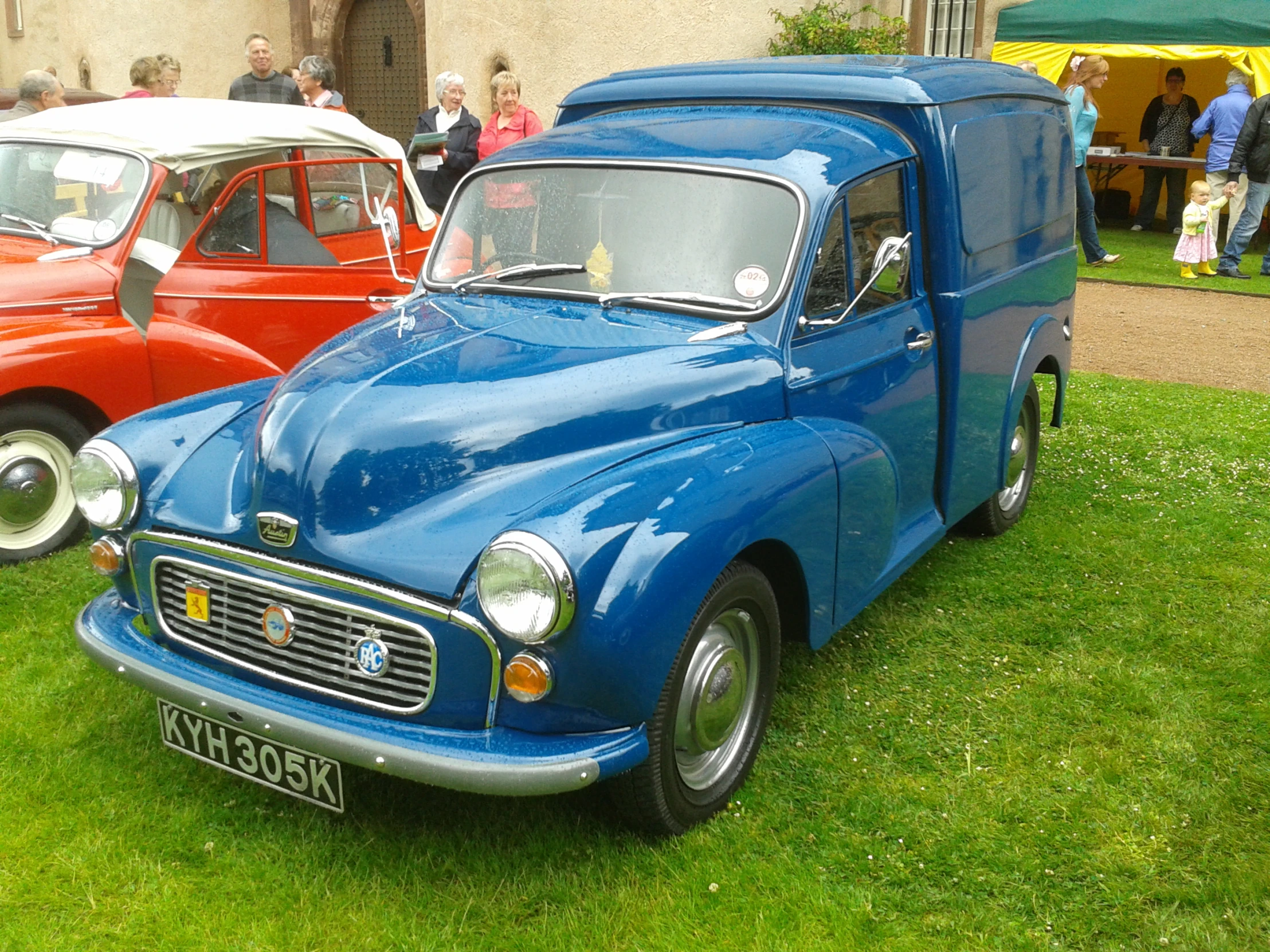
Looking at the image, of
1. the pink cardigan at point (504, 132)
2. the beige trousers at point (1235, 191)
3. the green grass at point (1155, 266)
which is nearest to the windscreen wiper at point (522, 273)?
the pink cardigan at point (504, 132)

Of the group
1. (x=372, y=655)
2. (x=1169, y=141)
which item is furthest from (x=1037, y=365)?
(x=1169, y=141)

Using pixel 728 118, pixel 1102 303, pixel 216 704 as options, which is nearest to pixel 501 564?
pixel 216 704

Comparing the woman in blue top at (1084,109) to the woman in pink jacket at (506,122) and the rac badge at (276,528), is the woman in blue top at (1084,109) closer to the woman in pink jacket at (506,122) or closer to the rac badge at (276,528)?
the woman in pink jacket at (506,122)

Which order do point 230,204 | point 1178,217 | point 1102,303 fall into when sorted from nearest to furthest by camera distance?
point 230,204 < point 1102,303 < point 1178,217

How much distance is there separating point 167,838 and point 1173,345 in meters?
8.61

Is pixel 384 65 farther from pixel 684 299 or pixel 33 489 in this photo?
pixel 684 299

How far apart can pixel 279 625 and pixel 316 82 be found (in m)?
7.94

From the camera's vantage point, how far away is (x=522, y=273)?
12.8 feet

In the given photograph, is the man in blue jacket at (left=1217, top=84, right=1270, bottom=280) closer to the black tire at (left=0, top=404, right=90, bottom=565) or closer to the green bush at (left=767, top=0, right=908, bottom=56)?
the green bush at (left=767, top=0, right=908, bottom=56)

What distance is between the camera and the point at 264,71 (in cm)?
988

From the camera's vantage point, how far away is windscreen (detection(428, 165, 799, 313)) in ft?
12.0

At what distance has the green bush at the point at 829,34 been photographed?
45.7 ft

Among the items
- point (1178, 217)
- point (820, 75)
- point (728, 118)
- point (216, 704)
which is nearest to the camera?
point (216, 704)

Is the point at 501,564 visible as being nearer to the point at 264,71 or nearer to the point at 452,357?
the point at 452,357
